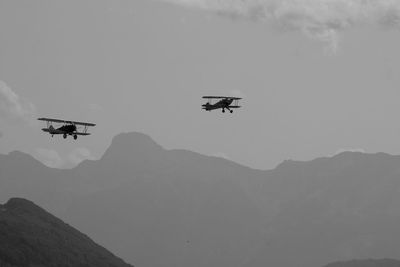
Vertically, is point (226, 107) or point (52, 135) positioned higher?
point (226, 107)

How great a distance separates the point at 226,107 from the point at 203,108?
7.20 metres

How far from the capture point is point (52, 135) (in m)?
119

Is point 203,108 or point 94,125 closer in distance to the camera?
point 94,125

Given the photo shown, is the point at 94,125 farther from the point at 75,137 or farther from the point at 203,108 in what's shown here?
the point at 203,108

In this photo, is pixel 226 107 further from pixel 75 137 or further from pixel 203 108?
pixel 75 137

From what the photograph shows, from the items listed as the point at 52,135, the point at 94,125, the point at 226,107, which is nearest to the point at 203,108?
the point at 226,107

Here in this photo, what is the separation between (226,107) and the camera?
123062 mm

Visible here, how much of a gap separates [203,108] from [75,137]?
27880mm

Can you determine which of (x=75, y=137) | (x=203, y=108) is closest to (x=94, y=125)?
(x=75, y=137)

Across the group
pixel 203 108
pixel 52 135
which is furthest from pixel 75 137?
pixel 203 108

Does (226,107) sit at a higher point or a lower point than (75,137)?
higher

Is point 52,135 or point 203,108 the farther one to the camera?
point 203,108

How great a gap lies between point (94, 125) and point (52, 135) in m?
8.00

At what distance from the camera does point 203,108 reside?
129m
